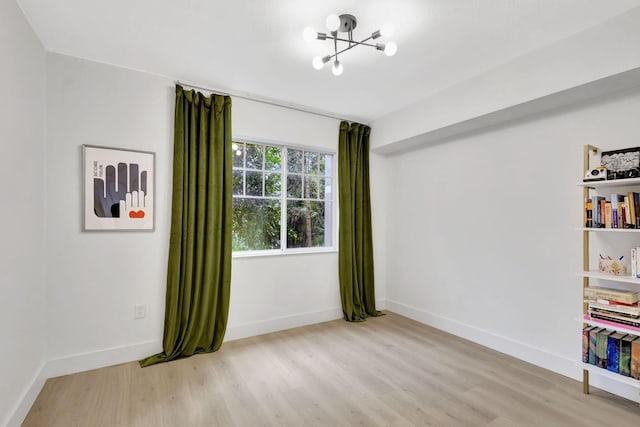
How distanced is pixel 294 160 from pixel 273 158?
0.29 m

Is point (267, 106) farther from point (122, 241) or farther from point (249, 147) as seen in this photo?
point (122, 241)

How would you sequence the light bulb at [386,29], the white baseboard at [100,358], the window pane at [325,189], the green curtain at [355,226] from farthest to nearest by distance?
the window pane at [325,189], the green curtain at [355,226], the white baseboard at [100,358], the light bulb at [386,29]

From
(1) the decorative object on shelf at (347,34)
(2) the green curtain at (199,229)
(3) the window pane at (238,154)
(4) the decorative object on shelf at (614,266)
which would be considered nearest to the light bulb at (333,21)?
(1) the decorative object on shelf at (347,34)

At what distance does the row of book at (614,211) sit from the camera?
81.0 inches

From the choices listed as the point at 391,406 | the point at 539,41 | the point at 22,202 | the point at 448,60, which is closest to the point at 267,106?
the point at 448,60

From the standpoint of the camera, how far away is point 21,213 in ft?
6.45

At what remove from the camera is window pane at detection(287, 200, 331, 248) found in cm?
382

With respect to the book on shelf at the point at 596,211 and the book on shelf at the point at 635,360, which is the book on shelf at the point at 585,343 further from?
the book on shelf at the point at 596,211

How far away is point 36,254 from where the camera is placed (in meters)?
2.24

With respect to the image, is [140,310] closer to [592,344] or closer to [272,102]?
[272,102]

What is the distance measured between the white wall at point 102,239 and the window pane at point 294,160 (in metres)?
0.76

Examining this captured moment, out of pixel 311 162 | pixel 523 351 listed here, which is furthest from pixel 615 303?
pixel 311 162

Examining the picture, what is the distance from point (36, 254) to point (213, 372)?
1.57m

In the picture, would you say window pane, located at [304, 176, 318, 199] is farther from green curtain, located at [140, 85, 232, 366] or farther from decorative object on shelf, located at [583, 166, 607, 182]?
decorative object on shelf, located at [583, 166, 607, 182]
